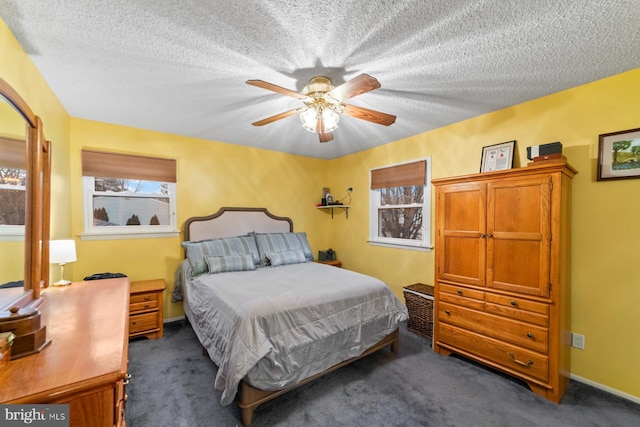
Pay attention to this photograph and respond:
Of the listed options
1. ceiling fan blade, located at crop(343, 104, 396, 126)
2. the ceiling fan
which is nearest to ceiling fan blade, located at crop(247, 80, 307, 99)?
the ceiling fan

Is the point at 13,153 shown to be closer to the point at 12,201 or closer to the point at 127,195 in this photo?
the point at 12,201

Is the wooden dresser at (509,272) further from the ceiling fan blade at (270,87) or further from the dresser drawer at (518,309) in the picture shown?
the ceiling fan blade at (270,87)

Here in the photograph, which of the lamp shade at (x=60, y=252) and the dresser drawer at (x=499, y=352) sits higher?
the lamp shade at (x=60, y=252)

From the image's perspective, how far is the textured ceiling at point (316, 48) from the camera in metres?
1.38

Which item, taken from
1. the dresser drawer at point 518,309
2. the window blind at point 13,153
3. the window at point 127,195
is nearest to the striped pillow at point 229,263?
the window at point 127,195

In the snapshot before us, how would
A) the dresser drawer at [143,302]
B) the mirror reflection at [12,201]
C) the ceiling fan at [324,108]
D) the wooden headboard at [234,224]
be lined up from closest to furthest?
the mirror reflection at [12,201]
the ceiling fan at [324,108]
the dresser drawer at [143,302]
the wooden headboard at [234,224]

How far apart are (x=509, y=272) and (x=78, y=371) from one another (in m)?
2.75

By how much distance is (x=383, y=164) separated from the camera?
3896 mm

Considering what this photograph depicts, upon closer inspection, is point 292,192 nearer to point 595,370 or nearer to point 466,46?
point 466,46

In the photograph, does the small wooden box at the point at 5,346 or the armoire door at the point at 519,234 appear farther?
the armoire door at the point at 519,234

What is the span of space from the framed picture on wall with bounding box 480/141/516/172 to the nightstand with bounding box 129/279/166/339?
12.3ft

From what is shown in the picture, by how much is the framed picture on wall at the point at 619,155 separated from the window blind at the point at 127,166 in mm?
4405

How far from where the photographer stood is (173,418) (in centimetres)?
178

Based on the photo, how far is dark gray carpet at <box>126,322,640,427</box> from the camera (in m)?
1.78
